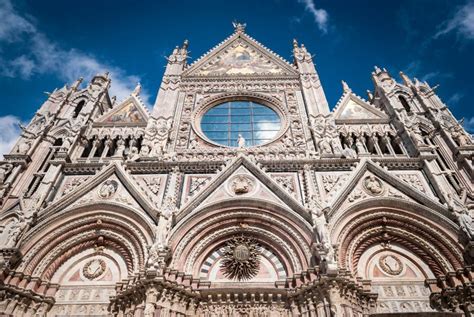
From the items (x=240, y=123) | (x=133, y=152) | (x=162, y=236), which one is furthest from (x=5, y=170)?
(x=240, y=123)

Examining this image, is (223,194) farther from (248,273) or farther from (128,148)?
(128,148)

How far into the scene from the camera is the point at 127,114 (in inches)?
592

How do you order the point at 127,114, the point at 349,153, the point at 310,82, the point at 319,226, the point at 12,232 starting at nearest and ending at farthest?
the point at 319,226 < the point at 12,232 < the point at 349,153 < the point at 127,114 < the point at 310,82

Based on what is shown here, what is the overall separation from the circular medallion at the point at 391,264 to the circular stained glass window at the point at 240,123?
247 inches

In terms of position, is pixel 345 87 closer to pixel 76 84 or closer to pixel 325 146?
pixel 325 146

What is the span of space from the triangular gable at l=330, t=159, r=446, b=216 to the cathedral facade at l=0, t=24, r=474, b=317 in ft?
0.16

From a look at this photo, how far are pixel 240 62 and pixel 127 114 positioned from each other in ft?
22.4

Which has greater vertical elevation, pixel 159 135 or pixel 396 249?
pixel 159 135

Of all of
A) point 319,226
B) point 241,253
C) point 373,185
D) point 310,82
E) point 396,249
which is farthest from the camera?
point 310,82

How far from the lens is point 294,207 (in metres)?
10.0

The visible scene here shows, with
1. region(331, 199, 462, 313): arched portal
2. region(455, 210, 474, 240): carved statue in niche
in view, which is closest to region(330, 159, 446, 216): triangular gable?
region(331, 199, 462, 313): arched portal

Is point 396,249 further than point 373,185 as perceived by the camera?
No

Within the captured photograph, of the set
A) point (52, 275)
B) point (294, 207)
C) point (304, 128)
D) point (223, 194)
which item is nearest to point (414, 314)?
point (294, 207)

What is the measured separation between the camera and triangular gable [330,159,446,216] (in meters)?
10.1
